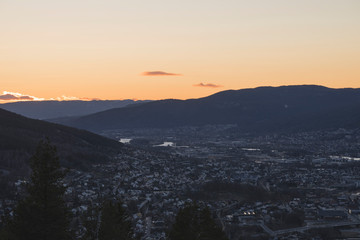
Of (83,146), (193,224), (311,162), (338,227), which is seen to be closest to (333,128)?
(311,162)

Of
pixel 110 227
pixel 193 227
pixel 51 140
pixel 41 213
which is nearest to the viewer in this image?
pixel 41 213

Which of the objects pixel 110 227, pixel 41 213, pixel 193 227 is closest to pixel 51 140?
pixel 110 227

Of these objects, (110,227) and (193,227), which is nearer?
(110,227)

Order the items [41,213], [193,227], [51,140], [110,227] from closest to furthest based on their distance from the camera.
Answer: [41,213]
[110,227]
[193,227]
[51,140]

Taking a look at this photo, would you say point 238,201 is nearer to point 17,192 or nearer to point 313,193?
point 313,193

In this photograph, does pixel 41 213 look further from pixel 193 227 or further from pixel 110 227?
pixel 193 227
